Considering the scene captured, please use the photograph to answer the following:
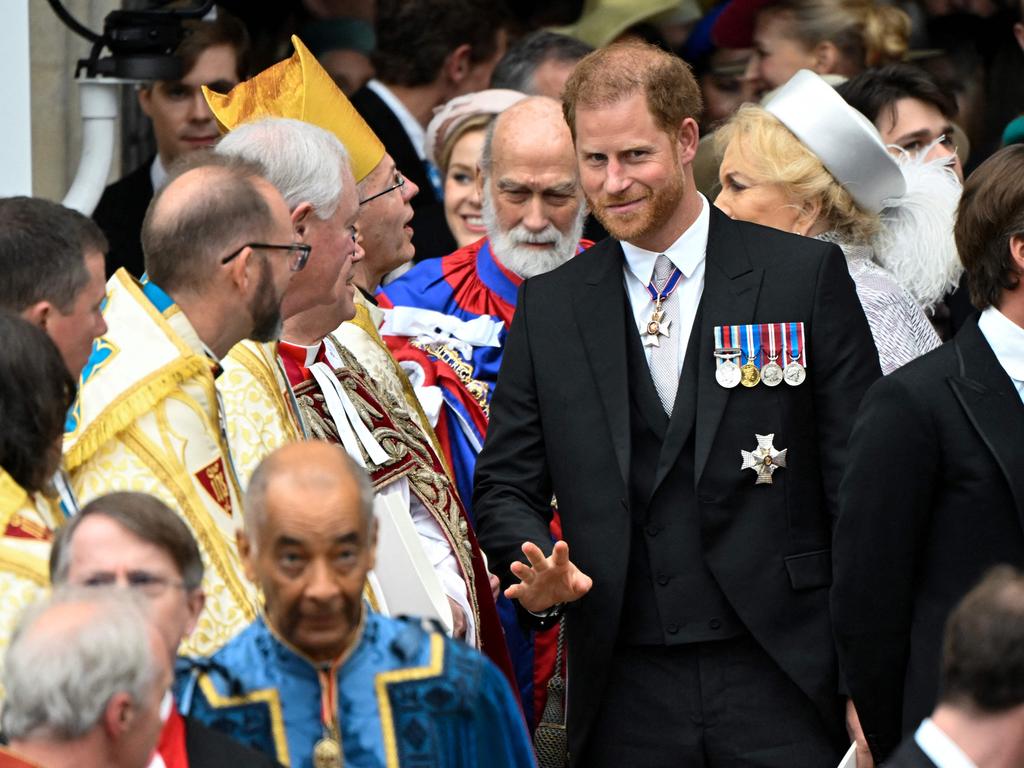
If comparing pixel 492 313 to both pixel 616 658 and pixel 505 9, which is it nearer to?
pixel 616 658

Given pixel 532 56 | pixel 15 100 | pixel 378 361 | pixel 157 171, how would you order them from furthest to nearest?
1. pixel 532 56
2. pixel 157 171
3. pixel 15 100
4. pixel 378 361

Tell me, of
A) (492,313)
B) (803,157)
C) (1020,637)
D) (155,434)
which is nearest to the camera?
(1020,637)

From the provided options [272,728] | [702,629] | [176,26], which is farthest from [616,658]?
[176,26]

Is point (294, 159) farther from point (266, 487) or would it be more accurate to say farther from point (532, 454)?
point (266, 487)

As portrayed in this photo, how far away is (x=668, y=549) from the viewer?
4.62 meters

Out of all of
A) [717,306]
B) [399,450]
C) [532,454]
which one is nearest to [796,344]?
[717,306]

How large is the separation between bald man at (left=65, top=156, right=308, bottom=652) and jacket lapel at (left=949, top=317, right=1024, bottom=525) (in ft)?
4.69

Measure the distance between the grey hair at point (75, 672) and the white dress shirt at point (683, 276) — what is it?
76.2 inches

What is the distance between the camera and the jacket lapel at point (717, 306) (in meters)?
4.57

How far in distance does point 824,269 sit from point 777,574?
69cm

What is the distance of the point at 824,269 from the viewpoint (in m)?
4.66

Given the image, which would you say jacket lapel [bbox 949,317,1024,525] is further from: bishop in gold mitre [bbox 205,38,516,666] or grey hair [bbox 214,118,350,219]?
grey hair [bbox 214,118,350,219]

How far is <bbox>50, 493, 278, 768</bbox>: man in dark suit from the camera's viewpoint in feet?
10.9

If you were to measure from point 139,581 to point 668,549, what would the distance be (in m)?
1.55
